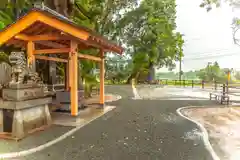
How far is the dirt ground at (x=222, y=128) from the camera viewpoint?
12.8 ft

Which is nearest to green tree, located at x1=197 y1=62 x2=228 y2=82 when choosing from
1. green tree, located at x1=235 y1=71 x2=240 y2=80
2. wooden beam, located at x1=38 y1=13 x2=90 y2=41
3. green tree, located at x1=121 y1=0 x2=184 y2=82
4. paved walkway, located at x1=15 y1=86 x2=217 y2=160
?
green tree, located at x1=235 y1=71 x2=240 y2=80

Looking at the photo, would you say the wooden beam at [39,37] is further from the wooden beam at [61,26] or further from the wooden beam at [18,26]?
the wooden beam at [61,26]

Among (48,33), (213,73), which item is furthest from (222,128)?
(213,73)

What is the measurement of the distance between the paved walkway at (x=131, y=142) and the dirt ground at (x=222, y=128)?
1.22 ft

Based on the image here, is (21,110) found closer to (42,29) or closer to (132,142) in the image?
(132,142)

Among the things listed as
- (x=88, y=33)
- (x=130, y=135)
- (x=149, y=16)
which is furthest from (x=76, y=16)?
(x=149, y=16)

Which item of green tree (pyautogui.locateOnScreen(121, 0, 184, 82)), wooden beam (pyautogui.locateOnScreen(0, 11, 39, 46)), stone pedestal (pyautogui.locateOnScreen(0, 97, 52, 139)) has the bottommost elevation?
stone pedestal (pyautogui.locateOnScreen(0, 97, 52, 139))

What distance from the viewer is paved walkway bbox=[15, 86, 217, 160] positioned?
355cm

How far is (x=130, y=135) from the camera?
15.4ft

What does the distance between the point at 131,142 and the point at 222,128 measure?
3.14 m

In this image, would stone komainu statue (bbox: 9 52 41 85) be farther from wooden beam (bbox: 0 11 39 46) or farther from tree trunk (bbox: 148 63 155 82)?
tree trunk (bbox: 148 63 155 82)

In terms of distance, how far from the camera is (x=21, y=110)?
14.4 ft

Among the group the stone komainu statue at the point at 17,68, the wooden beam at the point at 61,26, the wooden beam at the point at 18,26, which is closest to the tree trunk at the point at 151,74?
the wooden beam at the point at 61,26

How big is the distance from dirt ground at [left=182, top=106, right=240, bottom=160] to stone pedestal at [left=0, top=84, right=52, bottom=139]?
435 cm
